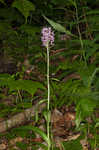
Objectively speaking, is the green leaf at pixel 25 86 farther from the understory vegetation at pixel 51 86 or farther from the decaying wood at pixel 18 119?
the decaying wood at pixel 18 119

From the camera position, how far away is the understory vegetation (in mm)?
1343

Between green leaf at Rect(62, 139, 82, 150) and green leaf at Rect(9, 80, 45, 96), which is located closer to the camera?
green leaf at Rect(9, 80, 45, 96)

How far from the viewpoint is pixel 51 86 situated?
1.85 meters

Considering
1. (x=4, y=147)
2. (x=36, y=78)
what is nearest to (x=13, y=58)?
(x=36, y=78)

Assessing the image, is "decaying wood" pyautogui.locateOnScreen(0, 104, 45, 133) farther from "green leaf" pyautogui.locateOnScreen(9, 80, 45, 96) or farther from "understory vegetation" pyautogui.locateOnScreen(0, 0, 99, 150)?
"green leaf" pyautogui.locateOnScreen(9, 80, 45, 96)

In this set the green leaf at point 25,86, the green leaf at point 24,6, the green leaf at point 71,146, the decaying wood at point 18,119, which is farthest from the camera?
the decaying wood at point 18,119

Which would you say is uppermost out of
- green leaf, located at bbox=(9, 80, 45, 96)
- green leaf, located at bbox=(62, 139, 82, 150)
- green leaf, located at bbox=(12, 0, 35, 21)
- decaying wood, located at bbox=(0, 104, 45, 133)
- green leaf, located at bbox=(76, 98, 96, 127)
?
green leaf, located at bbox=(12, 0, 35, 21)

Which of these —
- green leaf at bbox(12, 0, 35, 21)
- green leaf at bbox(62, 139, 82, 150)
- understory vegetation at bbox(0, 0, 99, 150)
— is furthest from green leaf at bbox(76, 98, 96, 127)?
green leaf at bbox(12, 0, 35, 21)

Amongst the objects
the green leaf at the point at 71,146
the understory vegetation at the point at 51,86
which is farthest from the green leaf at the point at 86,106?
the green leaf at the point at 71,146

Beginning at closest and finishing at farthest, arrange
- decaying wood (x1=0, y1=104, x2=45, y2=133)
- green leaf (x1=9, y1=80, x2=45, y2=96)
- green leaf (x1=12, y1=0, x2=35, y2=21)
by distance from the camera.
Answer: green leaf (x1=9, y1=80, x2=45, y2=96)
green leaf (x1=12, y1=0, x2=35, y2=21)
decaying wood (x1=0, y1=104, x2=45, y2=133)

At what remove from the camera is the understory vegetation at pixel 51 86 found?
1.34 m

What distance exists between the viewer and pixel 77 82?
72.0 inches

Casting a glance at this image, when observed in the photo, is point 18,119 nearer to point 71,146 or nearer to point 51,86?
point 51,86

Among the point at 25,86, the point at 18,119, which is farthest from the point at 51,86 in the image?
the point at 25,86
